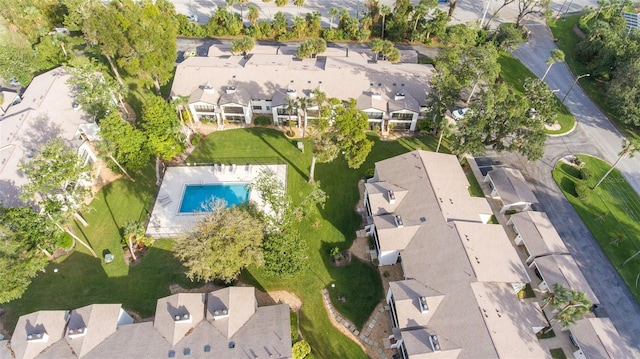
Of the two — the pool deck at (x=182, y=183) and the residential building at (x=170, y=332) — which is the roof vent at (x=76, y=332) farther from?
the pool deck at (x=182, y=183)

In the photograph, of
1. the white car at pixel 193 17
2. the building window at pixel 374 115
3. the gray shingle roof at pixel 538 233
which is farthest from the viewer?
the white car at pixel 193 17

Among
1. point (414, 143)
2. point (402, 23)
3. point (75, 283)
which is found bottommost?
point (75, 283)

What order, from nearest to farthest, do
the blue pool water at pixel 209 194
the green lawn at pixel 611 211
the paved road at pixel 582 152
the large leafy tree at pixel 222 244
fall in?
the large leafy tree at pixel 222 244
the paved road at pixel 582 152
the green lawn at pixel 611 211
the blue pool water at pixel 209 194

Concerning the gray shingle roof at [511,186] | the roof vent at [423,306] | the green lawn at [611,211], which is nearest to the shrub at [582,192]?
the green lawn at [611,211]

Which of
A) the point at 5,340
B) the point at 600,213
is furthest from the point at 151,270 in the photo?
the point at 600,213

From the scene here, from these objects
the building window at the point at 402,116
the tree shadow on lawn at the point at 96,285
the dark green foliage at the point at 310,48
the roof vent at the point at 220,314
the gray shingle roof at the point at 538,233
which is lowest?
the tree shadow on lawn at the point at 96,285

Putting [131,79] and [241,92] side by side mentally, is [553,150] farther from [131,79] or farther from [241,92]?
[131,79]
